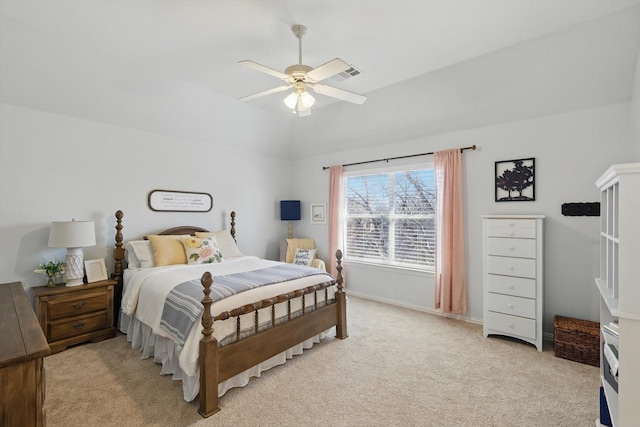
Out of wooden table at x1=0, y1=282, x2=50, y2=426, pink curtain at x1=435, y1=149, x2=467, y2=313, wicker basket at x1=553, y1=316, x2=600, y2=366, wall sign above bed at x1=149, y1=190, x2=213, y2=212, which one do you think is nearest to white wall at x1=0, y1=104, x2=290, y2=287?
wall sign above bed at x1=149, y1=190, x2=213, y2=212

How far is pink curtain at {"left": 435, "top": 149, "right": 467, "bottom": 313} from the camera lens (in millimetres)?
3777

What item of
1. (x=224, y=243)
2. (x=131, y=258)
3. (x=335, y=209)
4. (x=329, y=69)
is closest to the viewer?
(x=329, y=69)

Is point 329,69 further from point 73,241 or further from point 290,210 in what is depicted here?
point 290,210

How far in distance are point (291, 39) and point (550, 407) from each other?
11.4ft

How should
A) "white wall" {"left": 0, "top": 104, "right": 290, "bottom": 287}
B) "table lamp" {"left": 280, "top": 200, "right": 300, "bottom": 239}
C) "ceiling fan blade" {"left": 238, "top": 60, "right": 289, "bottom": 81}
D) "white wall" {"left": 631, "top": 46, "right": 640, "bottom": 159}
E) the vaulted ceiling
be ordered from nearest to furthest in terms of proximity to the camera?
1. "ceiling fan blade" {"left": 238, "top": 60, "right": 289, "bottom": 81}
2. the vaulted ceiling
3. "white wall" {"left": 631, "top": 46, "right": 640, "bottom": 159}
4. "white wall" {"left": 0, "top": 104, "right": 290, "bottom": 287}
5. "table lamp" {"left": 280, "top": 200, "right": 300, "bottom": 239}

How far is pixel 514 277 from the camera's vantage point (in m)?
3.10

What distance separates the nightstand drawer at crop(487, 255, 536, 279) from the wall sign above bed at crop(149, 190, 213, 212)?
3.89 meters

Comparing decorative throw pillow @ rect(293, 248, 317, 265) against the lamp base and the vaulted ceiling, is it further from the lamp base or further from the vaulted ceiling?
the lamp base

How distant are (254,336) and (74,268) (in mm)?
2177

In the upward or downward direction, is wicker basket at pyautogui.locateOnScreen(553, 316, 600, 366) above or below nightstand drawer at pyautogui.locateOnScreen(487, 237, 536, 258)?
below

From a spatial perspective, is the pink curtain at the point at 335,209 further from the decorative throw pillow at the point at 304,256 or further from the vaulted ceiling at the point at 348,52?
the vaulted ceiling at the point at 348,52

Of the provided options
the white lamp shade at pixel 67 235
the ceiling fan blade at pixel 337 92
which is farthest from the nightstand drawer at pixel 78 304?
the ceiling fan blade at pixel 337 92

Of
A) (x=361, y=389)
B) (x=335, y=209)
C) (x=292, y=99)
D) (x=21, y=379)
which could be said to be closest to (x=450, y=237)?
(x=335, y=209)

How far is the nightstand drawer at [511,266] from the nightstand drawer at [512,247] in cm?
5
